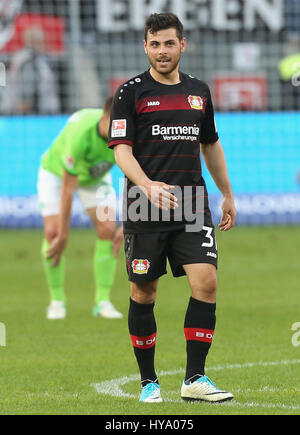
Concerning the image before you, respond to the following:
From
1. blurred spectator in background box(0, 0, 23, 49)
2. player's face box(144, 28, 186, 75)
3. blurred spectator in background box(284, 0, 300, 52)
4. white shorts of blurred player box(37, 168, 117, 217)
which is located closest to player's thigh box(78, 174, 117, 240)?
white shorts of blurred player box(37, 168, 117, 217)

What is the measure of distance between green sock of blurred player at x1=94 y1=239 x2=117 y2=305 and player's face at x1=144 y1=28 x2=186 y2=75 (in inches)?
158

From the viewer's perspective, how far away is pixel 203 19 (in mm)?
18516

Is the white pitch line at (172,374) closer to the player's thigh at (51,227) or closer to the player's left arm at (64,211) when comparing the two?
the player's left arm at (64,211)

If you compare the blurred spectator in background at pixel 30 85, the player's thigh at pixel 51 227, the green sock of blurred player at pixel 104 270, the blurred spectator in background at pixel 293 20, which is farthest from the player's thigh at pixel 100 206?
the blurred spectator in background at pixel 293 20

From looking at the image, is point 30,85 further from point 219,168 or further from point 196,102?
point 196,102

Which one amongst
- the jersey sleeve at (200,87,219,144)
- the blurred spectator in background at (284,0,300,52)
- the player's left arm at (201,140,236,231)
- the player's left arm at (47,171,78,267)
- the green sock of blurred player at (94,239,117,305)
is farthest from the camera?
the blurred spectator in background at (284,0,300,52)

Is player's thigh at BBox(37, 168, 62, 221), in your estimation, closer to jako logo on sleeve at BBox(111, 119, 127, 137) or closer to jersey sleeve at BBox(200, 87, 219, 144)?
jersey sleeve at BBox(200, 87, 219, 144)

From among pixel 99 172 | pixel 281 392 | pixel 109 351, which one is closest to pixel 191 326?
pixel 281 392

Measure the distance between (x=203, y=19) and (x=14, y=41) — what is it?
11.6ft

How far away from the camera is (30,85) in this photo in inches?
707

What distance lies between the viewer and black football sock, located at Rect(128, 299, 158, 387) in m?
5.64

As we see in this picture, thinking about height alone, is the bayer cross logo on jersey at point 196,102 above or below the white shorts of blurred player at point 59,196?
above

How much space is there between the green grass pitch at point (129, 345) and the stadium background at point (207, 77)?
3396 millimetres

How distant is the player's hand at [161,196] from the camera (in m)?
5.18
